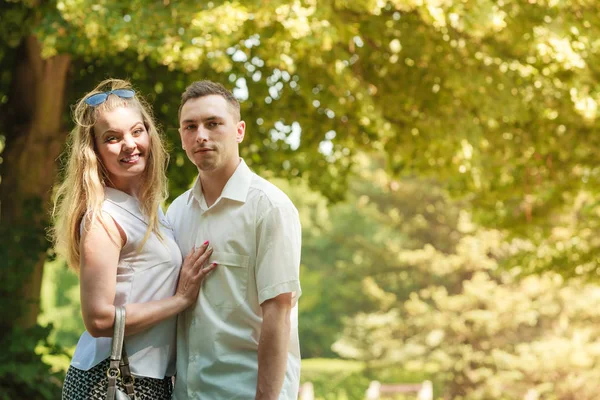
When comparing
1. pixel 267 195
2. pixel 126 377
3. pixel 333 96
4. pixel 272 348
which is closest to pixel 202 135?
pixel 267 195

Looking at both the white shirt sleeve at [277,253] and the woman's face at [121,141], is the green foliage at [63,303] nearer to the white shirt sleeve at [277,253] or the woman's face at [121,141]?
the woman's face at [121,141]

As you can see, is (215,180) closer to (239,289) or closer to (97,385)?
(239,289)

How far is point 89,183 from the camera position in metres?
3.07

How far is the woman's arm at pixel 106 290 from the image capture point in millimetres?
2939

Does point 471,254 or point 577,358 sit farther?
point 471,254

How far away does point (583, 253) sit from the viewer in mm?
10375

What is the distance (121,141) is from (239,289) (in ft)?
2.28

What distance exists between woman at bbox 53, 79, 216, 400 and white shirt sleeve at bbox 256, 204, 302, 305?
22 centimetres

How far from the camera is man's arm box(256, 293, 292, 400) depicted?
2.94m

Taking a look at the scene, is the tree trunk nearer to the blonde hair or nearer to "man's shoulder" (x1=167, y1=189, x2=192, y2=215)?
"man's shoulder" (x1=167, y1=189, x2=192, y2=215)

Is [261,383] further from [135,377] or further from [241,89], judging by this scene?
[241,89]

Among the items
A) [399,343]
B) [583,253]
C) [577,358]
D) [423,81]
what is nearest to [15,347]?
[423,81]

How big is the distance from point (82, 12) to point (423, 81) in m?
3.96

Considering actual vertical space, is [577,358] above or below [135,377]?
above
